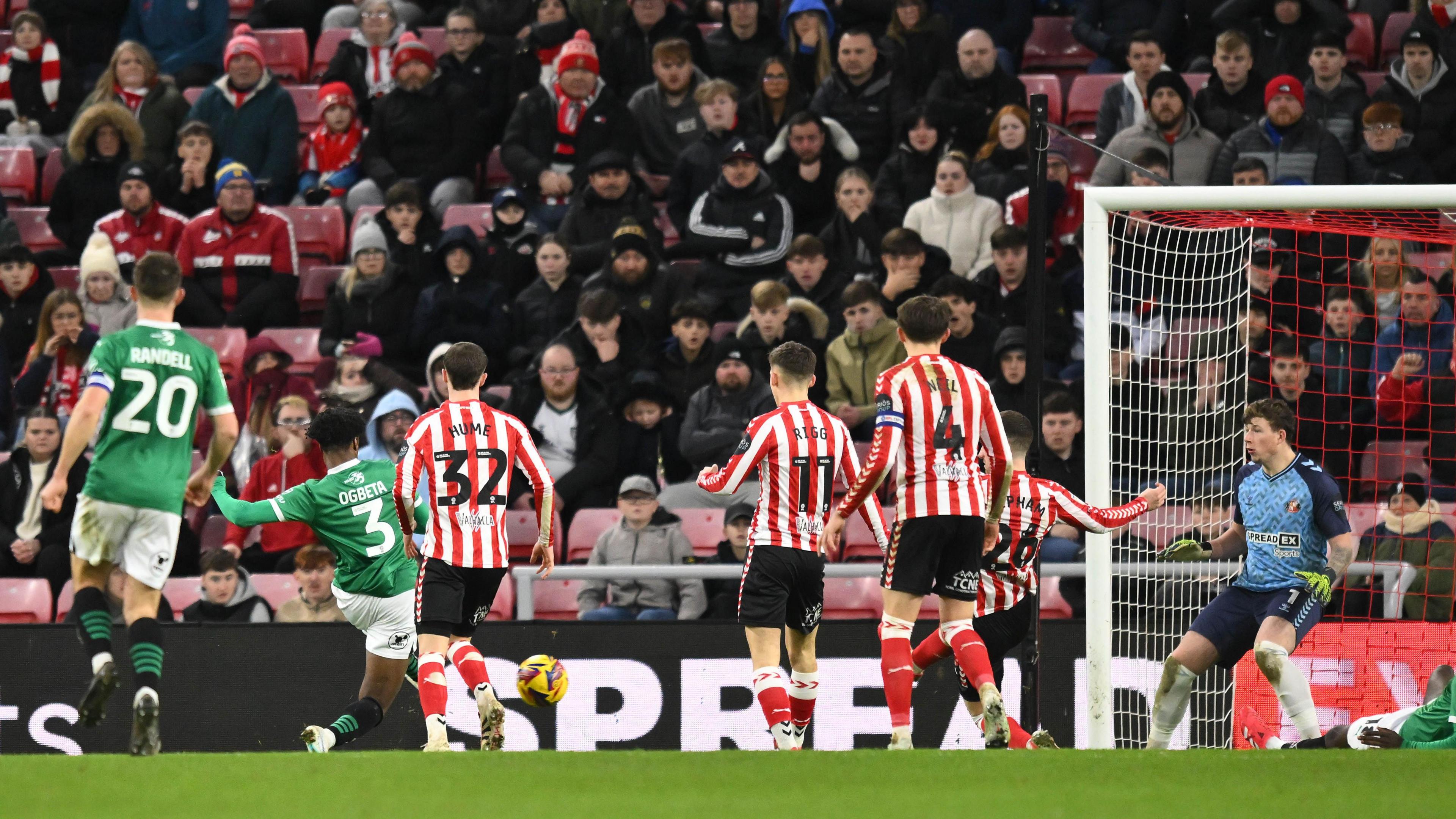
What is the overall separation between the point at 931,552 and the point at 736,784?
1.85m

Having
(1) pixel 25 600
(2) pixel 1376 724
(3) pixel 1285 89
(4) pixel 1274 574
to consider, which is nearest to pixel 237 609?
(1) pixel 25 600

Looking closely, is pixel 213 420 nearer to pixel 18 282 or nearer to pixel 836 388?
pixel 836 388

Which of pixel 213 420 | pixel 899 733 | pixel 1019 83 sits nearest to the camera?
pixel 213 420

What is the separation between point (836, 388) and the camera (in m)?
11.5

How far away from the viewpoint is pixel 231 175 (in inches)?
517

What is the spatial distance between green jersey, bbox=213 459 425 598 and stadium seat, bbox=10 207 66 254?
23.2 feet

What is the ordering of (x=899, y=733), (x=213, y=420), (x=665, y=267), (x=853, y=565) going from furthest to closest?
1. (x=665, y=267)
2. (x=853, y=565)
3. (x=899, y=733)
4. (x=213, y=420)

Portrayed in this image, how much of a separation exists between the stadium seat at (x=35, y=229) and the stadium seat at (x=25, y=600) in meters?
4.37

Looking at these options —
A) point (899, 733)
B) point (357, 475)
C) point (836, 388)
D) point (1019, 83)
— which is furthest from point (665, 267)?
point (899, 733)

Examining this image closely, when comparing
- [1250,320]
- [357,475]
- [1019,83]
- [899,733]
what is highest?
[1019,83]

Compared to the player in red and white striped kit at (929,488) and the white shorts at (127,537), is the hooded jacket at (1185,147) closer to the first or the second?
the player in red and white striped kit at (929,488)

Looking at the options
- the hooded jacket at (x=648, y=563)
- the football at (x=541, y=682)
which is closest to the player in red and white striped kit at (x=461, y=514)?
the football at (x=541, y=682)

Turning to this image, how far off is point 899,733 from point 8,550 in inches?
260

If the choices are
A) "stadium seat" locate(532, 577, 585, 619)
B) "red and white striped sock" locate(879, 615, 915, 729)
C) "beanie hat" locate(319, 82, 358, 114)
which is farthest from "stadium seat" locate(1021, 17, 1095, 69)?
"red and white striped sock" locate(879, 615, 915, 729)
